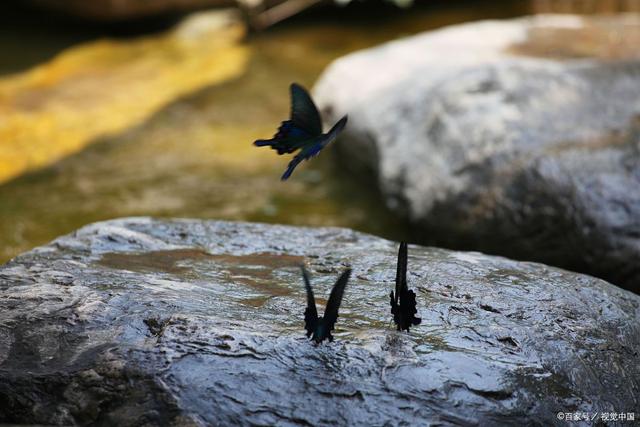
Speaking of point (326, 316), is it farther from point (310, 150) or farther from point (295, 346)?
point (310, 150)

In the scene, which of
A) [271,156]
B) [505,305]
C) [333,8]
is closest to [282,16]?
[333,8]

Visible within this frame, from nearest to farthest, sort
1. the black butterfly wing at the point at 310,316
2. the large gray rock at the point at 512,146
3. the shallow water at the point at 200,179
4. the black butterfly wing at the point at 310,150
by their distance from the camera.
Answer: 1. the black butterfly wing at the point at 310,150
2. the black butterfly wing at the point at 310,316
3. the large gray rock at the point at 512,146
4. the shallow water at the point at 200,179

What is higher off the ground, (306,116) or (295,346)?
(306,116)

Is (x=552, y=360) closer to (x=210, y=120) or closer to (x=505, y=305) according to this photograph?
(x=505, y=305)

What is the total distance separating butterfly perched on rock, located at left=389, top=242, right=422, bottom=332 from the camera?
196 cm

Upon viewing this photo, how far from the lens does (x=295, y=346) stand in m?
1.95

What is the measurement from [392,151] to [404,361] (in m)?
2.52

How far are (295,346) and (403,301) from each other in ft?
0.96

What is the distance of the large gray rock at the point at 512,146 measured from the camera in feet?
11.3

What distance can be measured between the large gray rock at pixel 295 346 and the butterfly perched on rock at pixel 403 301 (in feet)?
0.11

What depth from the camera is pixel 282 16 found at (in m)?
8.16

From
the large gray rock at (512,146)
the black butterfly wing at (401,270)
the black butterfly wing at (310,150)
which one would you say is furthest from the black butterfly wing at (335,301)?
the large gray rock at (512,146)

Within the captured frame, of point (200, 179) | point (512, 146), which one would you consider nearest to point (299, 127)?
point (512, 146)

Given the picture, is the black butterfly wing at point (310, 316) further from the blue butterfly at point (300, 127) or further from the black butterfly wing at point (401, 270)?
the blue butterfly at point (300, 127)
